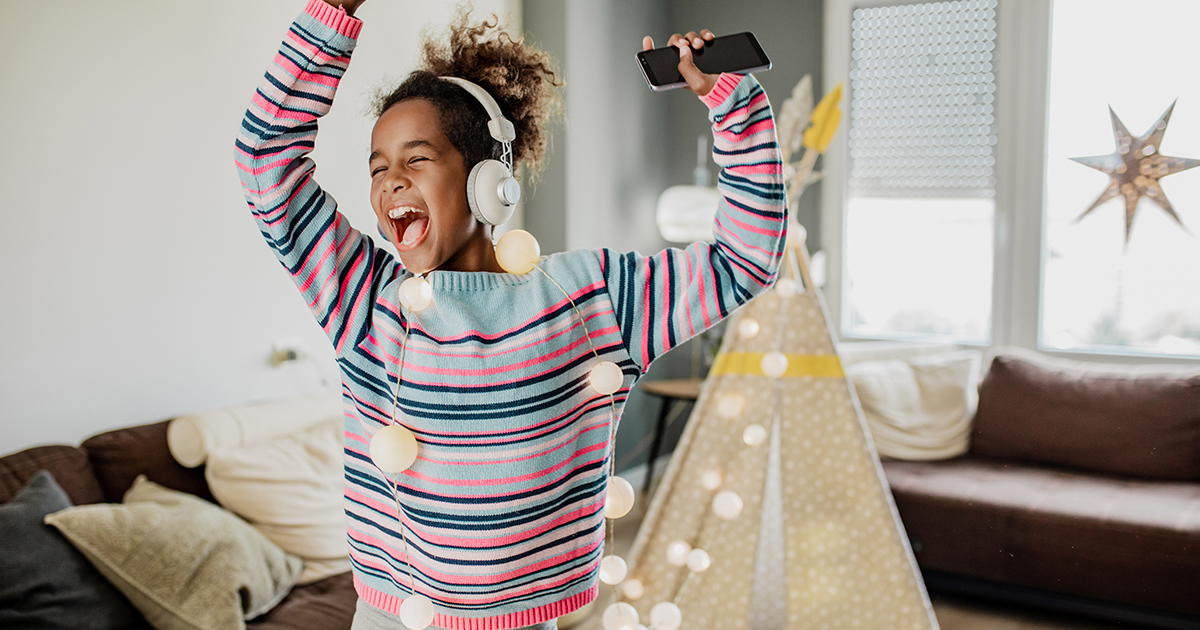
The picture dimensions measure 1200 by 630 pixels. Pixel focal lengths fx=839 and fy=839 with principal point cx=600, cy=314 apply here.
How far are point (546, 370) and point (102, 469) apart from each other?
53.8 inches

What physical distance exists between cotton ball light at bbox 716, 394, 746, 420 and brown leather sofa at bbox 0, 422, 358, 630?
2.91 ft

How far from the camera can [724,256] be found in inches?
28.4

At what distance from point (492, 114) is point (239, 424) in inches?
52.7

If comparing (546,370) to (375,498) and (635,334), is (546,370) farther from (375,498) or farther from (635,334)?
(375,498)

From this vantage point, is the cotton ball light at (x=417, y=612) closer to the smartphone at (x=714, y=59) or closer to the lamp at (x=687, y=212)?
the smartphone at (x=714, y=59)

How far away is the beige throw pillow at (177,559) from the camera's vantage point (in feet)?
4.55

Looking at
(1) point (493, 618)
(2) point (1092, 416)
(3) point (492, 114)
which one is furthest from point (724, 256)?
(2) point (1092, 416)

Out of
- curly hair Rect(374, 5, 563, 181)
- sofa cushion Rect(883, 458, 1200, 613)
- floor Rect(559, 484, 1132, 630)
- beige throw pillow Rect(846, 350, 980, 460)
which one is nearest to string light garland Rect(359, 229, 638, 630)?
curly hair Rect(374, 5, 563, 181)

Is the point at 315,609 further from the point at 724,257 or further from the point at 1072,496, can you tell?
Answer: the point at 1072,496

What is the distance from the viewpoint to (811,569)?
198 cm

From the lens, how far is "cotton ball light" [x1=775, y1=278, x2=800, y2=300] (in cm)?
189

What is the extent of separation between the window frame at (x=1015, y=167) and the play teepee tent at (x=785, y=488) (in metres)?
1.44

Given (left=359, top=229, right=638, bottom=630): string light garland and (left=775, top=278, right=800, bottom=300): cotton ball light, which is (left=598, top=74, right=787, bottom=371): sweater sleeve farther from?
(left=775, top=278, right=800, bottom=300): cotton ball light

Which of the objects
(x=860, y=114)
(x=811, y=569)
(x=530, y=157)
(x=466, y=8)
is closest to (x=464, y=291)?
(x=530, y=157)
